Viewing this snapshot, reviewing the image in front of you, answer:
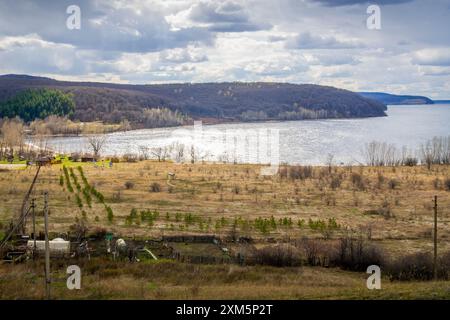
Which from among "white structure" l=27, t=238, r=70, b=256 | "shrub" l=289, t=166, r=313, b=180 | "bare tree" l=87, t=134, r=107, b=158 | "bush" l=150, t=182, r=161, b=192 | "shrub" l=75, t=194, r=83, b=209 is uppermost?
"bare tree" l=87, t=134, r=107, b=158

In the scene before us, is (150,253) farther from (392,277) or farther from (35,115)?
(35,115)

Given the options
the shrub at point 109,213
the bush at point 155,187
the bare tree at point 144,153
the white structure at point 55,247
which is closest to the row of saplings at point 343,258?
the white structure at point 55,247

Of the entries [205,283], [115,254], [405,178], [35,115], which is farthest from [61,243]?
[35,115]

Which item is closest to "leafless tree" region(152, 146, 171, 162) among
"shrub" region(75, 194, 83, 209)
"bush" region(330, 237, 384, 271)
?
"shrub" region(75, 194, 83, 209)

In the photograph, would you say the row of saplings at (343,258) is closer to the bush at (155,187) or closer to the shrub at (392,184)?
the bush at (155,187)

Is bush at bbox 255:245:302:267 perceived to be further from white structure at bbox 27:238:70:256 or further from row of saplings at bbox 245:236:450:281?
white structure at bbox 27:238:70:256
